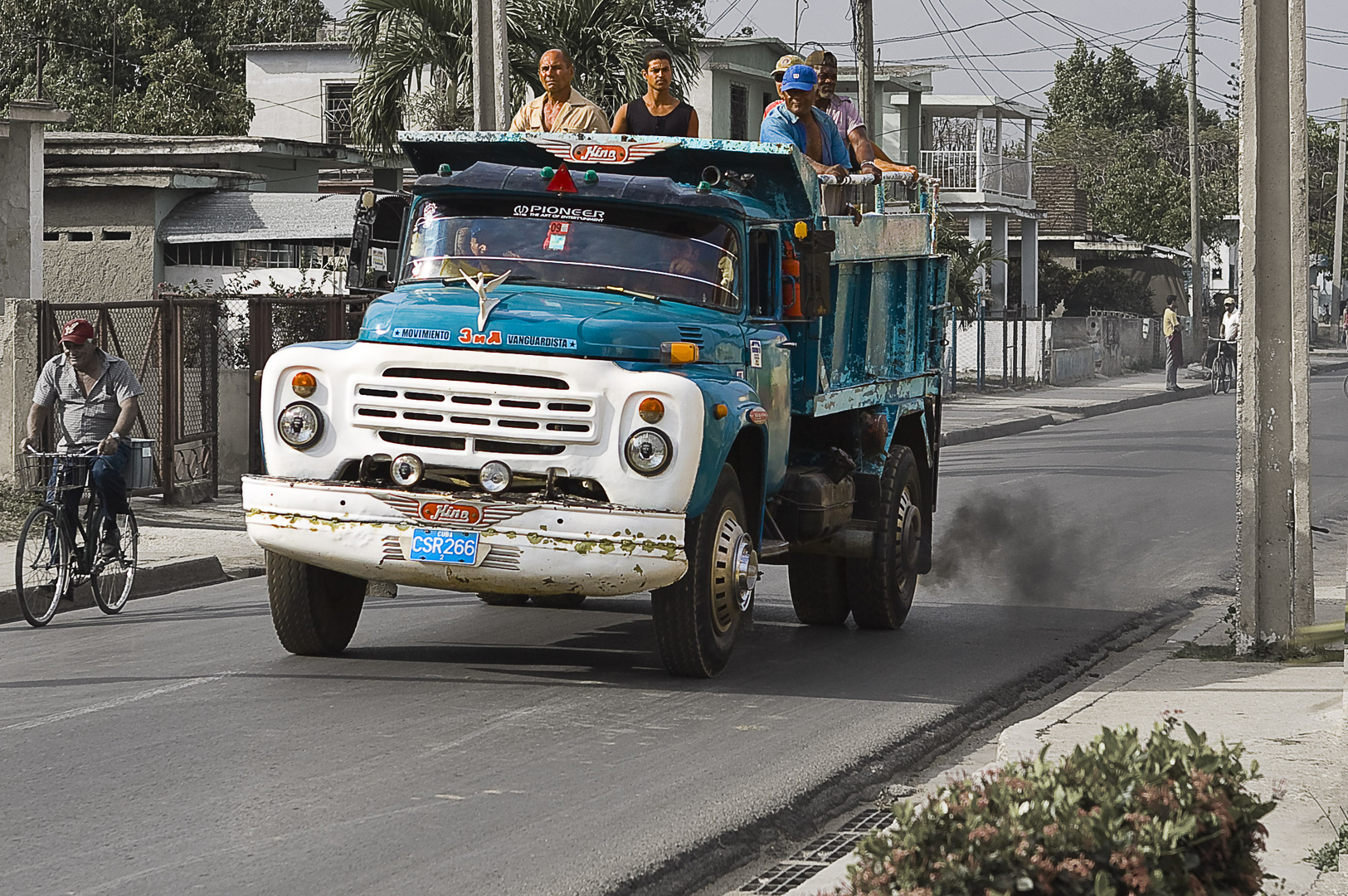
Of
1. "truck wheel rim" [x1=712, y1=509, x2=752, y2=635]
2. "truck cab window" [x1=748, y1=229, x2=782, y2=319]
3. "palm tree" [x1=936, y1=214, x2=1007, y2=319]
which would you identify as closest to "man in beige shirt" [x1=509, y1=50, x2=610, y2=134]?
"truck cab window" [x1=748, y1=229, x2=782, y2=319]

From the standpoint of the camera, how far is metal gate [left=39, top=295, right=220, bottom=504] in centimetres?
1673

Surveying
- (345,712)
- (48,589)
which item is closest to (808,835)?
(345,712)

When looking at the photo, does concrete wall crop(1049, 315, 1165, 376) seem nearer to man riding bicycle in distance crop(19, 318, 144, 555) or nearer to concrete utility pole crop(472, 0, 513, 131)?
concrete utility pole crop(472, 0, 513, 131)

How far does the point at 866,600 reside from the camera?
35.4 feet

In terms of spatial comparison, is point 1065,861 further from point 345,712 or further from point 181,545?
point 181,545

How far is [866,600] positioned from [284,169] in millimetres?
25555

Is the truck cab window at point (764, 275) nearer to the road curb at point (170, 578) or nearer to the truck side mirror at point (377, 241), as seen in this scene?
the truck side mirror at point (377, 241)

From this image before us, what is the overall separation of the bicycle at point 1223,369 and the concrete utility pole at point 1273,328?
2957 centimetres

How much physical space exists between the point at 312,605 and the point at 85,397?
3294mm

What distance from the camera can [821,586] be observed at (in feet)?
36.2

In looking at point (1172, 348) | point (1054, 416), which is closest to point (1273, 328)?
point (1054, 416)

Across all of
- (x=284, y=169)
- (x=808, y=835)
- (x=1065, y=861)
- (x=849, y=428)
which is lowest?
(x=808, y=835)

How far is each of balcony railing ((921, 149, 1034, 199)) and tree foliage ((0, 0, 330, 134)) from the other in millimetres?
18691

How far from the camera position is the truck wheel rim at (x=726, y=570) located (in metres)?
8.42
